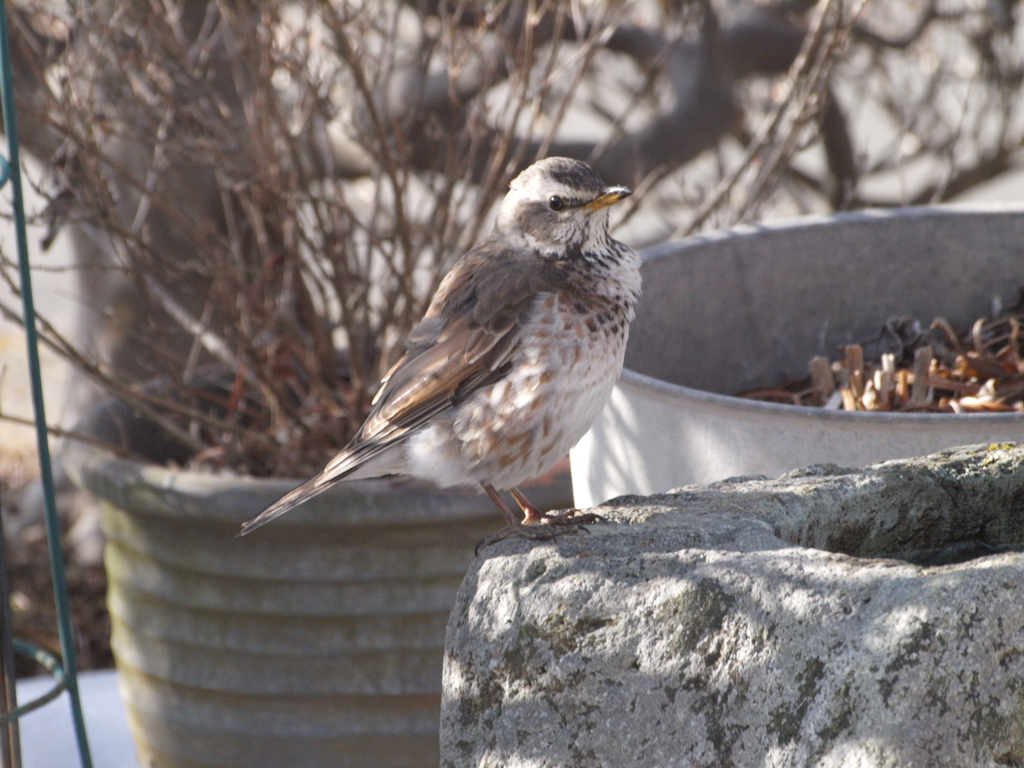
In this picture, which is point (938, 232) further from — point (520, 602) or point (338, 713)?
point (338, 713)

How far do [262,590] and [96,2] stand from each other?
96.8 inches

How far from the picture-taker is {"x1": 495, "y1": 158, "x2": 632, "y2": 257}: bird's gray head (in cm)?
273

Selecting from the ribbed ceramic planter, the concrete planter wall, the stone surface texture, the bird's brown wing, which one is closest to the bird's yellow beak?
the bird's brown wing

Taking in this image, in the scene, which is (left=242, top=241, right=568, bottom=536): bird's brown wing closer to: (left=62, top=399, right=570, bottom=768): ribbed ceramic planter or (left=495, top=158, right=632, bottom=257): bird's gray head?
(left=495, top=158, right=632, bottom=257): bird's gray head

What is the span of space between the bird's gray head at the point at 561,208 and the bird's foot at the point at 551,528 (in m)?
0.69

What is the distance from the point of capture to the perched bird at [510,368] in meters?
2.51

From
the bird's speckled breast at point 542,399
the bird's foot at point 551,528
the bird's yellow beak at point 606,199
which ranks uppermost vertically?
the bird's yellow beak at point 606,199

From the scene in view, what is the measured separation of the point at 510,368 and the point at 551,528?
0.53m

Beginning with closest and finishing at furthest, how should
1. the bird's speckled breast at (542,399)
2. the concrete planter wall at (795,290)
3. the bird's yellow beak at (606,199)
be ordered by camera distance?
the bird's speckled breast at (542,399)
the bird's yellow beak at (606,199)
the concrete planter wall at (795,290)

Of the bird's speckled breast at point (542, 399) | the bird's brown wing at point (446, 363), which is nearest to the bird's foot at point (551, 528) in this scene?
the bird's speckled breast at point (542, 399)

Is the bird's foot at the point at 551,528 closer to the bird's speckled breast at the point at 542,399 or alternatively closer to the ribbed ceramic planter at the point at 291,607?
the bird's speckled breast at the point at 542,399

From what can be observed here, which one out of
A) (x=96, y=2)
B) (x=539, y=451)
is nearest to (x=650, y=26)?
(x=96, y=2)

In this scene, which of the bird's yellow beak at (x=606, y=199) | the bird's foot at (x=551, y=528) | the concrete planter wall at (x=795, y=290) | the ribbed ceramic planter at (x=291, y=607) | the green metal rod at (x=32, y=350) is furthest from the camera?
the ribbed ceramic planter at (x=291, y=607)

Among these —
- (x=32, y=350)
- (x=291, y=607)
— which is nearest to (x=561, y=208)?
(x=32, y=350)
